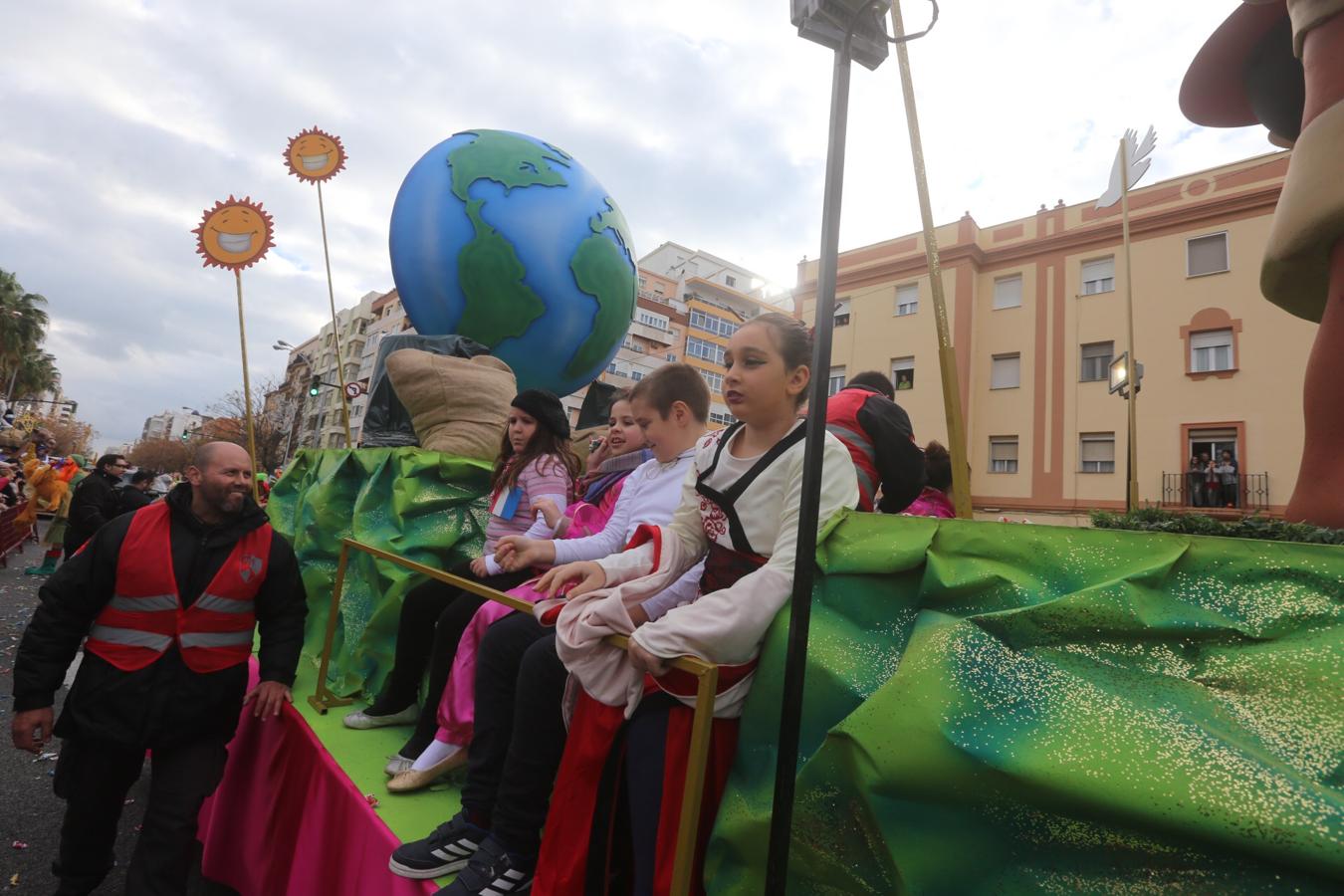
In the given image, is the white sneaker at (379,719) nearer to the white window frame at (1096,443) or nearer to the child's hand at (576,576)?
the child's hand at (576,576)

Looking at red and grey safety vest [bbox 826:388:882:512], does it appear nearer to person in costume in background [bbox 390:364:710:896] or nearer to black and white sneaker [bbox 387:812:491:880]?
person in costume in background [bbox 390:364:710:896]

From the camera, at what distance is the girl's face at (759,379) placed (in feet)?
5.44

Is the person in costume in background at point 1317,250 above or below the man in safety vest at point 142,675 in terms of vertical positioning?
above

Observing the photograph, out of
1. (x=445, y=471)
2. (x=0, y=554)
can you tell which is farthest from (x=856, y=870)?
(x=0, y=554)

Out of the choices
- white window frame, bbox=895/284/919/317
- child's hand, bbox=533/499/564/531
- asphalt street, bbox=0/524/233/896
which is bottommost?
asphalt street, bbox=0/524/233/896

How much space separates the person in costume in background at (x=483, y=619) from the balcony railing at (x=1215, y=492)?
12.8m

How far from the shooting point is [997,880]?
34.3 inches

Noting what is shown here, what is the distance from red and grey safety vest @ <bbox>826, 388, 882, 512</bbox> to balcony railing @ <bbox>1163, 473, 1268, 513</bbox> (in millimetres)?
12647

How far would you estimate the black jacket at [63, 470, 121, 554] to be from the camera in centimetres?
754

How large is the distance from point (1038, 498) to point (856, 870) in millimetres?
15763

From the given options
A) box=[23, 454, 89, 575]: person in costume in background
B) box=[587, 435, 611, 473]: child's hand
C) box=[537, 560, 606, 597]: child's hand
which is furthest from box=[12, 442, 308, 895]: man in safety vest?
box=[23, 454, 89, 575]: person in costume in background

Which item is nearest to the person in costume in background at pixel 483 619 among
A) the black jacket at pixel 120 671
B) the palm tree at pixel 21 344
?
the black jacket at pixel 120 671

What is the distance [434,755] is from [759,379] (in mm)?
1615

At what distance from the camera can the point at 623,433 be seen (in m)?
2.98
